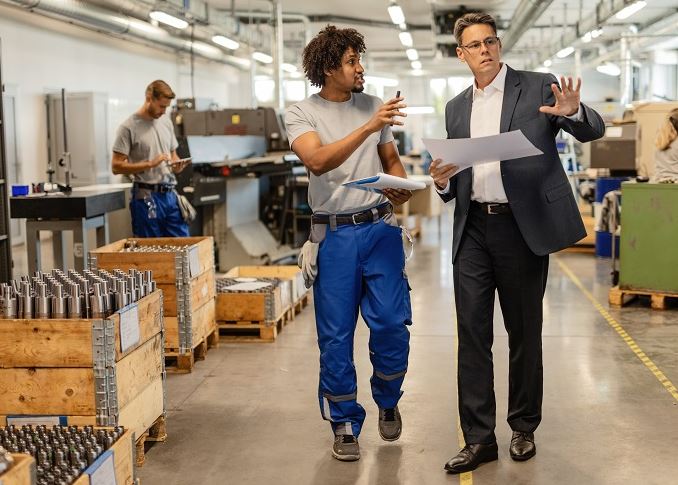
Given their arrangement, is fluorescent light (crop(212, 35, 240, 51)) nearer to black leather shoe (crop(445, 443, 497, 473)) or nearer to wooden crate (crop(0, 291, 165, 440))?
wooden crate (crop(0, 291, 165, 440))

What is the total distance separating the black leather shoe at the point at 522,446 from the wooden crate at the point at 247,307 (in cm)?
265

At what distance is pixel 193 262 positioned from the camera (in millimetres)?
5008

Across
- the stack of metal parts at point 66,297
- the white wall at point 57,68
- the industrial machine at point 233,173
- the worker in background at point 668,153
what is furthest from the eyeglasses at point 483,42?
the white wall at point 57,68

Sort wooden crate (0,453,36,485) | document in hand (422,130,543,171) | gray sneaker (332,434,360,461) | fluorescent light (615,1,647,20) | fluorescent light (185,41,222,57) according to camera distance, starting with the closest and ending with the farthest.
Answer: wooden crate (0,453,36,485) < document in hand (422,130,543,171) < gray sneaker (332,434,360,461) < fluorescent light (615,1,647,20) < fluorescent light (185,41,222,57)

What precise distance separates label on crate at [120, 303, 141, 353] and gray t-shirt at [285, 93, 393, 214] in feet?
2.75

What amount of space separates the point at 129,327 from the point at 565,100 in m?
1.85

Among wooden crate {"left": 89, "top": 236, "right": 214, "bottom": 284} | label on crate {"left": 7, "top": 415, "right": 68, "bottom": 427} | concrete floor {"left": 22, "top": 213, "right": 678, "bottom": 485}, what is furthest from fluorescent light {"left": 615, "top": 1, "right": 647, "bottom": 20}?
label on crate {"left": 7, "top": 415, "right": 68, "bottom": 427}

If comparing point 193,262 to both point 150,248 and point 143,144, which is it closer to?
point 150,248

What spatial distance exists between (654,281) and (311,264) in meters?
4.16

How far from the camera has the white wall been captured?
12727 mm

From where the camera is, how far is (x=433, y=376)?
4.91 meters

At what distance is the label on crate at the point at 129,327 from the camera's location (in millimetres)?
3309

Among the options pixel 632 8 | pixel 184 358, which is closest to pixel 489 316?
pixel 184 358

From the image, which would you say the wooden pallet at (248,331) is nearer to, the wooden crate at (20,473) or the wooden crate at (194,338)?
the wooden crate at (194,338)
